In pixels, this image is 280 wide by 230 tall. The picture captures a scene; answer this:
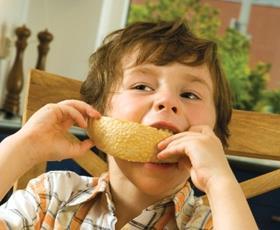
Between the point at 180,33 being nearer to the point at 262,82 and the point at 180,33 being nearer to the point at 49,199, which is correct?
the point at 49,199

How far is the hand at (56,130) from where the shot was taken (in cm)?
89

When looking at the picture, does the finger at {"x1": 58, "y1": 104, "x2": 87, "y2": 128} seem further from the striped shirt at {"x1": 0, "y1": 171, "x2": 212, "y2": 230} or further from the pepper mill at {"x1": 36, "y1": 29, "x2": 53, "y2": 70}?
the pepper mill at {"x1": 36, "y1": 29, "x2": 53, "y2": 70}

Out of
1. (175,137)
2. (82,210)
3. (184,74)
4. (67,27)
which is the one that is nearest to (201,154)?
(175,137)

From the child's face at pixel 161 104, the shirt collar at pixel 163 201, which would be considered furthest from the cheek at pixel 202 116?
the shirt collar at pixel 163 201

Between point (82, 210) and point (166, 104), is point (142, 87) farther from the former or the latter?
point (82, 210)

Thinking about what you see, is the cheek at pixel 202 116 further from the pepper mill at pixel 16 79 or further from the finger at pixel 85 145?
the pepper mill at pixel 16 79

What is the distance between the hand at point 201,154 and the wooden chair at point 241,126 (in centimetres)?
34

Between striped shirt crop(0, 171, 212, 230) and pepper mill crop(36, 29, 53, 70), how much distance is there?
1.12 metres

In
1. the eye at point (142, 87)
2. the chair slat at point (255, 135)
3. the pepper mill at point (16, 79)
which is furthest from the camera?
the pepper mill at point (16, 79)

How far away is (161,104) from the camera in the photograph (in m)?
0.81

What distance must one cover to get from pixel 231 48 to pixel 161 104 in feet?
4.48

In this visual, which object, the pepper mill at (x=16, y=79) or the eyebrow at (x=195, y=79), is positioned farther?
the pepper mill at (x=16, y=79)

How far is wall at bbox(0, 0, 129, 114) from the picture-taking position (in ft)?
6.86

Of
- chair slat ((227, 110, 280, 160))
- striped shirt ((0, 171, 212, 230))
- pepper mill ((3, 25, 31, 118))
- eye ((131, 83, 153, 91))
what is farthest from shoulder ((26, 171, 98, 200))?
pepper mill ((3, 25, 31, 118))
